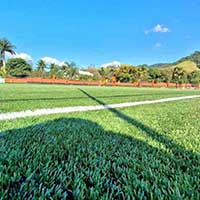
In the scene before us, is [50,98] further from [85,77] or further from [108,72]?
[108,72]

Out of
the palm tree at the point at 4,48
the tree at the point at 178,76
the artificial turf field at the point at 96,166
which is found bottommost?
the artificial turf field at the point at 96,166

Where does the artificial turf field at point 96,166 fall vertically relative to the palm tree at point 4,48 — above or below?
below

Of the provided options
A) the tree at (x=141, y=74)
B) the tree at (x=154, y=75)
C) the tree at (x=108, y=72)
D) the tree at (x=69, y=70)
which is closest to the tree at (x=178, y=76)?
the tree at (x=154, y=75)

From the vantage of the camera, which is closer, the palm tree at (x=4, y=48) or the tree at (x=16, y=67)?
the palm tree at (x=4, y=48)

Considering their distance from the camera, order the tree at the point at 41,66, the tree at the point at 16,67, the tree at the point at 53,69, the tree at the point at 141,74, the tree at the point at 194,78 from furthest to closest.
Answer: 1. the tree at the point at 194,78
2. the tree at the point at 41,66
3. the tree at the point at 141,74
4. the tree at the point at 53,69
5. the tree at the point at 16,67

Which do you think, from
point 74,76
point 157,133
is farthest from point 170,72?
point 157,133

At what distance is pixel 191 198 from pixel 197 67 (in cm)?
13116

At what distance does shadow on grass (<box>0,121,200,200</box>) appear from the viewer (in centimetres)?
147

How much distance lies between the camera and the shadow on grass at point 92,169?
147 cm

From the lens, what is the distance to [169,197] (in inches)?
56.4

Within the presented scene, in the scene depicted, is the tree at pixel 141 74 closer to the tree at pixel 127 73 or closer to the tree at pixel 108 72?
the tree at pixel 127 73

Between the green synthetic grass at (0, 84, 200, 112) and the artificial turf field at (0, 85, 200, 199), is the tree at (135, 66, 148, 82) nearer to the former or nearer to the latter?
the green synthetic grass at (0, 84, 200, 112)

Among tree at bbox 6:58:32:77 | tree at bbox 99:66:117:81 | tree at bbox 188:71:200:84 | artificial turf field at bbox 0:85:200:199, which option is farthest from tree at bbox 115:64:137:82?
artificial turf field at bbox 0:85:200:199

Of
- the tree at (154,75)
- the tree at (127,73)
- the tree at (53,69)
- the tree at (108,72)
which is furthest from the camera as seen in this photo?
the tree at (108,72)
